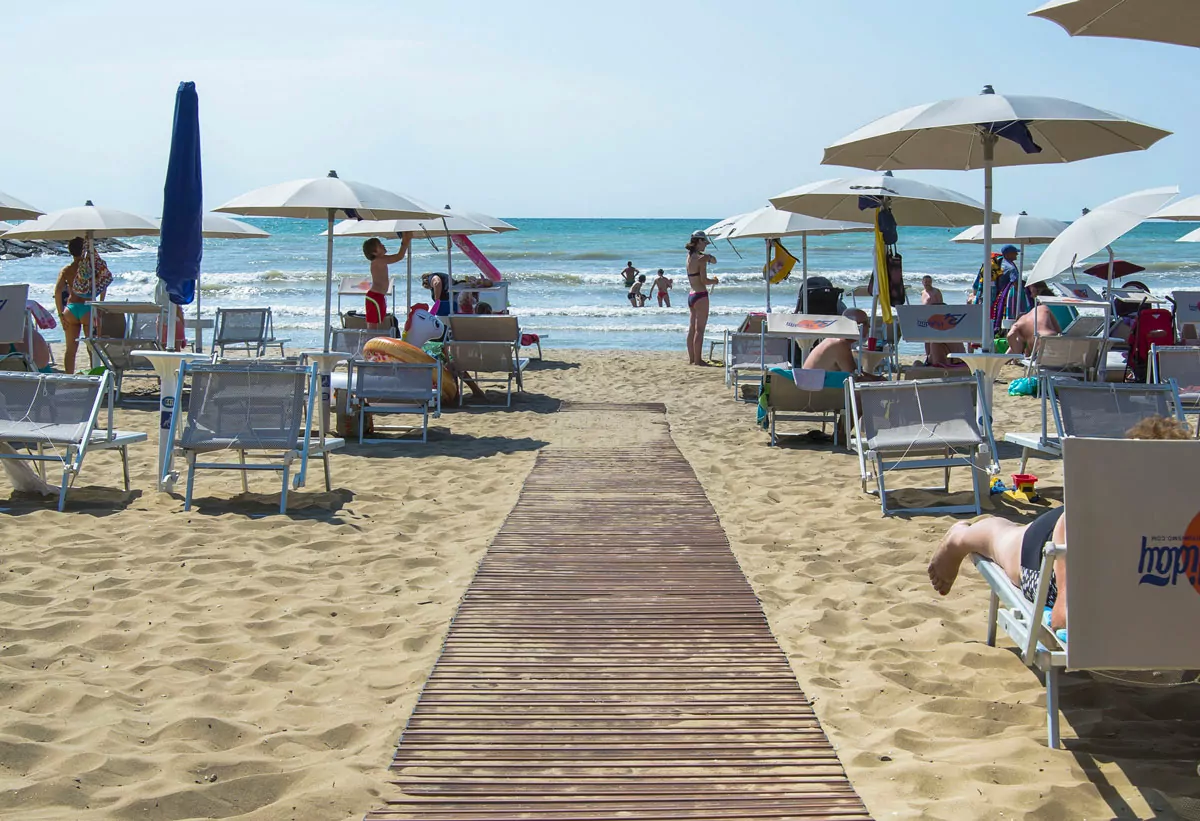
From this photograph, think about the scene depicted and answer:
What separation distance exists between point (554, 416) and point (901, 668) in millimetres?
6573

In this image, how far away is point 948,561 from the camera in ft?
13.0

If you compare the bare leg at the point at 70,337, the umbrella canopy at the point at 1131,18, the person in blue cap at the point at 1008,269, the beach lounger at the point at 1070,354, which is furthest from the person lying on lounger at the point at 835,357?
the bare leg at the point at 70,337

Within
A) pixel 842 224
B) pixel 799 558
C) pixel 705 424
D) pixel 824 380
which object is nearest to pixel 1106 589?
pixel 799 558

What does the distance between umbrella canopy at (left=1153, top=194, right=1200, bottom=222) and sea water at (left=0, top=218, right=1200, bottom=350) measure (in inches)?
342

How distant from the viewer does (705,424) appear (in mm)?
9594

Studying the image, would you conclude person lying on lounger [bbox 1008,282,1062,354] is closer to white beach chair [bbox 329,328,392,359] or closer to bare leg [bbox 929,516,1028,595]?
white beach chair [bbox 329,328,392,359]

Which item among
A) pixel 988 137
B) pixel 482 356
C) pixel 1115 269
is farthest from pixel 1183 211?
pixel 482 356

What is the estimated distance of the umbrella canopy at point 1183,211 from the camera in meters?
10.5

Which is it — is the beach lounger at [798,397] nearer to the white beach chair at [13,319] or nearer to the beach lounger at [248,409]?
the beach lounger at [248,409]

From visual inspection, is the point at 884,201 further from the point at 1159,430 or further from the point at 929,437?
the point at 1159,430

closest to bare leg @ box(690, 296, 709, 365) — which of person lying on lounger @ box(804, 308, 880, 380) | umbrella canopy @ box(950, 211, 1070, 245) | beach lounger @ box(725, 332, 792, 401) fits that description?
beach lounger @ box(725, 332, 792, 401)

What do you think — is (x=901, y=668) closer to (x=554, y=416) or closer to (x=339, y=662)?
(x=339, y=662)

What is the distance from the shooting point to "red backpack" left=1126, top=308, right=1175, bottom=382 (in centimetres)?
1023

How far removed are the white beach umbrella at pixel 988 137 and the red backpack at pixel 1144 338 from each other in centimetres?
351
